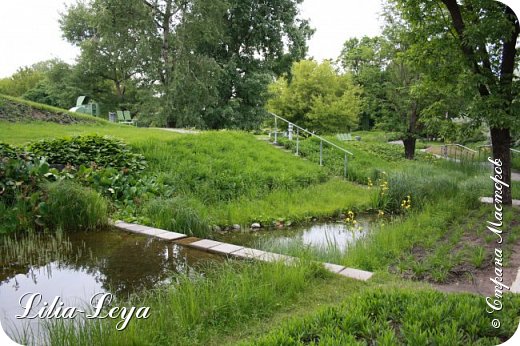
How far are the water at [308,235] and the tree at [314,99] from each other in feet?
38.2

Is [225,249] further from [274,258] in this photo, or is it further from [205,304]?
[205,304]

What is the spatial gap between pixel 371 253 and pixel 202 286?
2075 millimetres

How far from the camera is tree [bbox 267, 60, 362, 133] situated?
1739cm

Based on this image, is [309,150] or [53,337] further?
[309,150]

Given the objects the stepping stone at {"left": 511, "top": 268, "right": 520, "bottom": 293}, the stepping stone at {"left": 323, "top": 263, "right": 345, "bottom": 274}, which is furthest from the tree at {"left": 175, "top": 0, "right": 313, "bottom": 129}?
the stepping stone at {"left": 511, "top": 268, "right": 520, "bottom": 293}

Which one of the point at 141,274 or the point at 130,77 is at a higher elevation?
the point at 130,77

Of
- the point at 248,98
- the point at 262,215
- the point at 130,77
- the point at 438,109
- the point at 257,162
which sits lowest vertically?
the point at 262,215

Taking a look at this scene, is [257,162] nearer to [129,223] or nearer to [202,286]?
[129,223]

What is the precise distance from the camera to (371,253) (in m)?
4.09

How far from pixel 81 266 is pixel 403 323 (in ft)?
8.78

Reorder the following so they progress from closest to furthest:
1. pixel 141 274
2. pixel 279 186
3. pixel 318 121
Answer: pixel 141 274, pixel 279 186, pixel 318 121

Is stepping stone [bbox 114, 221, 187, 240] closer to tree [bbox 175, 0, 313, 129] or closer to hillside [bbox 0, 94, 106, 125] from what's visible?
hillside [bbox 0, 94, 106, 125]

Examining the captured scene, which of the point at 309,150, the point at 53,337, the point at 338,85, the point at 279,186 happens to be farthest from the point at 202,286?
the point at 338,85

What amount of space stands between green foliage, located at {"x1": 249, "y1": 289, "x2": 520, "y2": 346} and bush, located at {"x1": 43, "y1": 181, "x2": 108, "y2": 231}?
3107 millimetres
